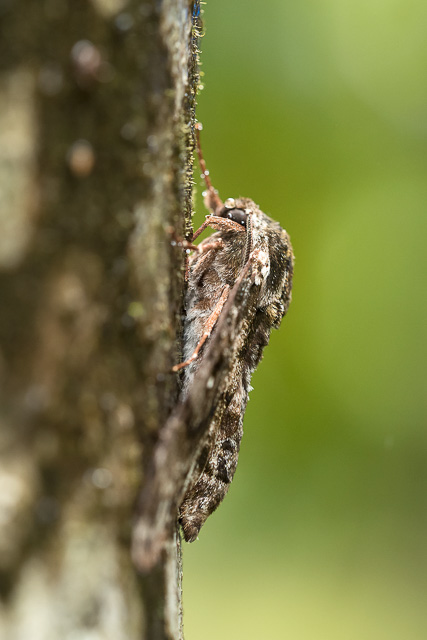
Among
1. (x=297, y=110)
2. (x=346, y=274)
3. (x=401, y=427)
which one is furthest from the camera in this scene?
(x=401, y=427)

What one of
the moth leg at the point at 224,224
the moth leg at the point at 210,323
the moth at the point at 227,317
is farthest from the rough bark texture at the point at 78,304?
the moth leg at the point at 224,224

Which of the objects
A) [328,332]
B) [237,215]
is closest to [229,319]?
[237,215]

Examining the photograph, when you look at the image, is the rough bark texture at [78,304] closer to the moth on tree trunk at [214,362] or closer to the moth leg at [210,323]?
the moth on tree trunk at [214,362]

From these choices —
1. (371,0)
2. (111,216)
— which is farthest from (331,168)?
(111,216)

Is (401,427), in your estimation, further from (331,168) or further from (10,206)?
(10,206)

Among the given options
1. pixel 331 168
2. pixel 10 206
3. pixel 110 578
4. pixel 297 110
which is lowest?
pixel 110 578
